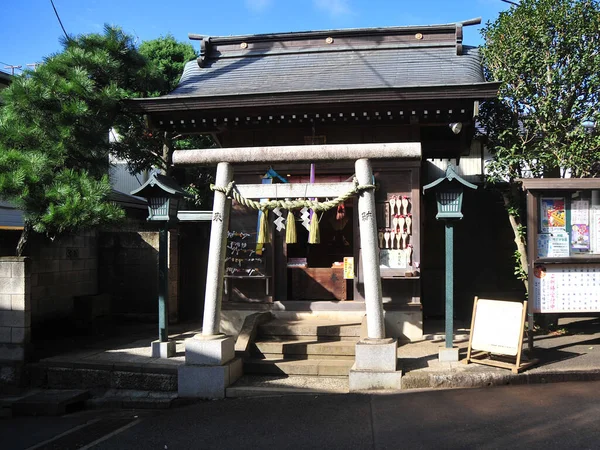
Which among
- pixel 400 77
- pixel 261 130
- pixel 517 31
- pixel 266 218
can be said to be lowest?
pixel 266 218

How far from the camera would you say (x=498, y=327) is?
7445mm

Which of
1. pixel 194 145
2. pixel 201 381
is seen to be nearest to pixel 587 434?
pixel 201 381

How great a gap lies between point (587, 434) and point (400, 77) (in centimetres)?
687

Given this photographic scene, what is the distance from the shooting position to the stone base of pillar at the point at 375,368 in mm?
7017

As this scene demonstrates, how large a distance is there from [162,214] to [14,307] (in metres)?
2.99

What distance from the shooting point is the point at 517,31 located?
9.88 metres

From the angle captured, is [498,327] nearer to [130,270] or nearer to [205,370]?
[205,370]

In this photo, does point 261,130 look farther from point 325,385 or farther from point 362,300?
point 325,385

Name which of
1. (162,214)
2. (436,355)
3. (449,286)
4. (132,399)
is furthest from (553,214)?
(132,399)

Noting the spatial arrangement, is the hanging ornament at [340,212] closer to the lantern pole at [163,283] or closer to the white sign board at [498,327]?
the lantern pole at [163,283]

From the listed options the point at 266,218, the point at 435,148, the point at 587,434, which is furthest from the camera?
the point at 435,148

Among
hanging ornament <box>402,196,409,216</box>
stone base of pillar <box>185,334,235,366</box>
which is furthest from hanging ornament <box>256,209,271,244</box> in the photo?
hanging ornament <box>402,196,409,216</box>

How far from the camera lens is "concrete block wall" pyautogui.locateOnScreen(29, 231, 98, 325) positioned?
10.2 m

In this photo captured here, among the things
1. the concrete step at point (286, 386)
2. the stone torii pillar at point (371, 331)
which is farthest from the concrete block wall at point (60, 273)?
the stone torii pillar at point (371, 331)
